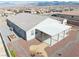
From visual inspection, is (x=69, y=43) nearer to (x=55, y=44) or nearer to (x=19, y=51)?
(x=55, y=44)

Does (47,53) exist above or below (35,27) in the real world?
below

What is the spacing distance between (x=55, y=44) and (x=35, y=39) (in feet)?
11.4

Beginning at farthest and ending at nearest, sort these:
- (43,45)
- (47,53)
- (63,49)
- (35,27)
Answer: (35,27) → (43,45) → (63,49) → (47,53)

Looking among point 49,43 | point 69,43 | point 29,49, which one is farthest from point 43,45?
point 69,43

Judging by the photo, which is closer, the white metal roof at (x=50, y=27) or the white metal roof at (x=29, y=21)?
the white metal roof at (x=50, y=27)

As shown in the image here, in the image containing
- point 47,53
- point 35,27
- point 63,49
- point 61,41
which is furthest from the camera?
point 35,27

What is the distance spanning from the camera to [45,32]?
18047 mm

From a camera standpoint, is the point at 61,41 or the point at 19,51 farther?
the point at 61,41

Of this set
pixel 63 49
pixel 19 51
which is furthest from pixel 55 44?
pixel 19 51

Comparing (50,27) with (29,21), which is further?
(29,21)

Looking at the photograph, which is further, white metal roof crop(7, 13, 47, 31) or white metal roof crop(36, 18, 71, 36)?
white metal roof crop(7, 13, 47, 31)

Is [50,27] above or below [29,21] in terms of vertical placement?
below

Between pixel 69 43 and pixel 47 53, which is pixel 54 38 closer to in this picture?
pixel 69 43

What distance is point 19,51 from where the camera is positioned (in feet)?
48.5
